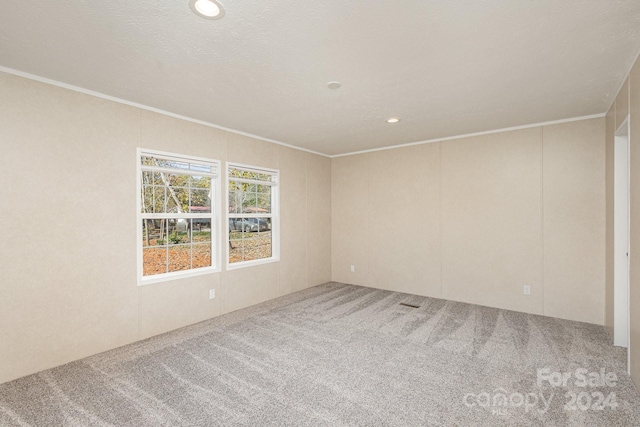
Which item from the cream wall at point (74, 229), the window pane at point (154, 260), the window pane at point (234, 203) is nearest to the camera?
the cream wall at point (74, 229)

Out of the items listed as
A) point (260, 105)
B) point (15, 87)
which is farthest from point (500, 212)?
point (15, 87)

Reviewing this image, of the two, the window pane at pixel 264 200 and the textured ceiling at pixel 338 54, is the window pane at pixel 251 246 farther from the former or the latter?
the textured ceiling at pixel 338 54

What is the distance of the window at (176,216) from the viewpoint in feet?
11.4

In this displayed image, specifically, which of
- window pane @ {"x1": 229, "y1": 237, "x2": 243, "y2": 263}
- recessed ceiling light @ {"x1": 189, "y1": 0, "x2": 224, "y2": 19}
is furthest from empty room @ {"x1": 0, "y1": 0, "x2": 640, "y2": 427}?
window pane @ {"x1": 229, "y1": 237, "x2": 243, "y2": 263}

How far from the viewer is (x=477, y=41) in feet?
6.79

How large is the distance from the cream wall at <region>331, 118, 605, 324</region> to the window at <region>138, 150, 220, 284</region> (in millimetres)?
2730

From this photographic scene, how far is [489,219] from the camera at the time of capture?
4.36 meters

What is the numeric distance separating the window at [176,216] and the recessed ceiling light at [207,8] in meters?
2.06

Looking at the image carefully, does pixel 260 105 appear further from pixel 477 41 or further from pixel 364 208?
pixel 364 208

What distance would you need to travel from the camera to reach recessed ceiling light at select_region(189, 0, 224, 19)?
1.68 metres

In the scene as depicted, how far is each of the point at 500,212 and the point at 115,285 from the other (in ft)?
16.1

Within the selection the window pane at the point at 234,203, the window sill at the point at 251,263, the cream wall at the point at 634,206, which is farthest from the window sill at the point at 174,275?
the cream wall at the point at 634,206

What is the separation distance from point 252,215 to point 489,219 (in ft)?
11.6

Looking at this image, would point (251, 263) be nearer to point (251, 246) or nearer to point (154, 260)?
point (251, 246)
